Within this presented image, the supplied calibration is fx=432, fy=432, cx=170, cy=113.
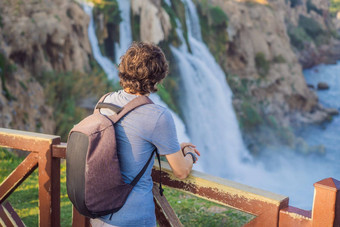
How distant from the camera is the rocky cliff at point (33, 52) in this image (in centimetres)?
912

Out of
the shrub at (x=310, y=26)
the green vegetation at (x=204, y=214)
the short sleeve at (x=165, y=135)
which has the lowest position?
the green vegetation at (x=204, y=214)

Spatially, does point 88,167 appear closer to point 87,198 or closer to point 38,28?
point 87,198

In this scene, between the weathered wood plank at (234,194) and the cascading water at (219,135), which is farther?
the cascading water at (219,135)

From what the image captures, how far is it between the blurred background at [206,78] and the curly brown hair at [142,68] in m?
6.18

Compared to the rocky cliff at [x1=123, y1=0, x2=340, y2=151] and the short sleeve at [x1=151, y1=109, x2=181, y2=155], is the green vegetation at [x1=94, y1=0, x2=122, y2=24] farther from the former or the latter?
the short sleeve at [x1=151, y1=109, x2=181, y2=155]

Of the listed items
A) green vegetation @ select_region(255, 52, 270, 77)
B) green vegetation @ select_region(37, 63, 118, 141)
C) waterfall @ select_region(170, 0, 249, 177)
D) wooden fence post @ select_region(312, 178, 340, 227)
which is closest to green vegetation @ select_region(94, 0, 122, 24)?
waterfall @ select_region(170, 0, 249, 177)

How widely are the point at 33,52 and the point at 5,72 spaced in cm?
120

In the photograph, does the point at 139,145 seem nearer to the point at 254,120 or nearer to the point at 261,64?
the point at 254,120

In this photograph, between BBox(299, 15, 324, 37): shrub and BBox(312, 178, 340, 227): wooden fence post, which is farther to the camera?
BBox(299, 15, 324, 37): shrub

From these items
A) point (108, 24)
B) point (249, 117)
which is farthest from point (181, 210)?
point (249, 117)

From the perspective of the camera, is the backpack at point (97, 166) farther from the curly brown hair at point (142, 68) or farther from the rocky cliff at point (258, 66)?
the rocky cliff at point (258, 66)

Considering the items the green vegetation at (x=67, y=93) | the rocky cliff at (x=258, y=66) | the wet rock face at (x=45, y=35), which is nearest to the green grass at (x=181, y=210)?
the green vegetation at (x=67, y=93)

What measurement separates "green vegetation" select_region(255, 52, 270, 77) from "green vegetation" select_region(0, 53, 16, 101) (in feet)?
49.0

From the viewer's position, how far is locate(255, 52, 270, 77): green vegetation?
22.0 m
